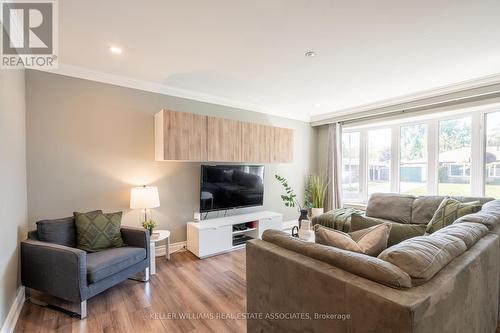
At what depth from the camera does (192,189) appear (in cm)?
384

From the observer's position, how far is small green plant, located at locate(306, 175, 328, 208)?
204 inches

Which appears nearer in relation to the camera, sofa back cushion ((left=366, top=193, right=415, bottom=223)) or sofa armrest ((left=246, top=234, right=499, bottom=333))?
sofa armrest ((left=246, top=234, right=499, bottom=333))

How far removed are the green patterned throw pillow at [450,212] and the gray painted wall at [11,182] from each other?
13.2ft

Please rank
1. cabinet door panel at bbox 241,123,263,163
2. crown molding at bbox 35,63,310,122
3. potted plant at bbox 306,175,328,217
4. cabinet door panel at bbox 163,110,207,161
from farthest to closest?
potted plant at bbox 306,175,328,217 < cabinet door panel at bbox 241,123,263,163 < cabinet door panel at bbox 163,110,207,161 < crown molding at bbox 35,63,310,122

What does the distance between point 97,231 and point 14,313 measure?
86cm

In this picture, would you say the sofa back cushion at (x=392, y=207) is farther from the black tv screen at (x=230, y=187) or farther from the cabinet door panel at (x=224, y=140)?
the cabinet door panel at (x=224, y=140)

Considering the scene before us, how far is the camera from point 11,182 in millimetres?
2055

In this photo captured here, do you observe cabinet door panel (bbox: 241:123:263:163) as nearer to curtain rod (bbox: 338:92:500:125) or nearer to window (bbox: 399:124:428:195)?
curtain rod (bbox: 338:92:500:125)

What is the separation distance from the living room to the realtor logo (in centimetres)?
2

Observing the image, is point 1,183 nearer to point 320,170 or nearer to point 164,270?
point 164,270

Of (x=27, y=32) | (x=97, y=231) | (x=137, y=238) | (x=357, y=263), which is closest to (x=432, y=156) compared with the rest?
(x=357, y=263)

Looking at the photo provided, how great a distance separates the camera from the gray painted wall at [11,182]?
1.82 metres

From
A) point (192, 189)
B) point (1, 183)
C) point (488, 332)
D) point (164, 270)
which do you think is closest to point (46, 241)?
point (1, 183)

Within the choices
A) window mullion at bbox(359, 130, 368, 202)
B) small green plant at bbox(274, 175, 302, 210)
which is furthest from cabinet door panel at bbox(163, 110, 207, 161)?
window mullion at bbox(359, 130, 368, 202)
